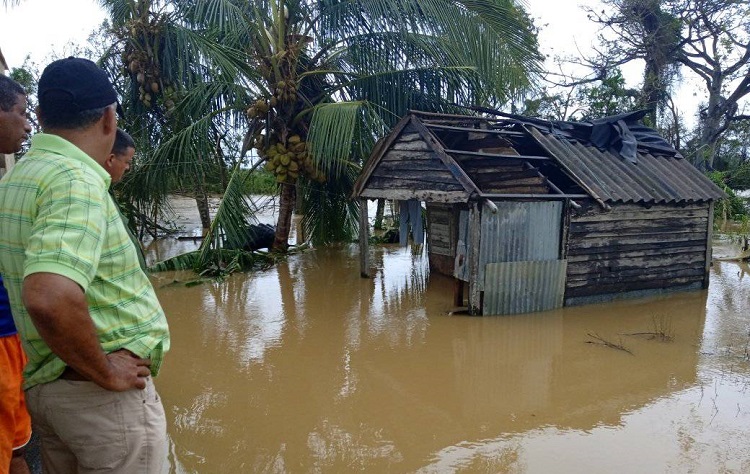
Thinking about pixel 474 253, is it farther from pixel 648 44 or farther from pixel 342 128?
pixel 648 44

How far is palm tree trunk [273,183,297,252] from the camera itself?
11.4 m

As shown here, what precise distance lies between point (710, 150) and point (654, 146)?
14014 mm

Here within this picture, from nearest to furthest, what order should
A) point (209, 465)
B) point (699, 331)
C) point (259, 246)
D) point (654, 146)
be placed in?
point (209, 465)
point (699, 331)
point (654, 146)
point (259, 246)

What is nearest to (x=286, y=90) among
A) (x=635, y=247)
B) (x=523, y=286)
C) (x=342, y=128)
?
(x=342, y=128)

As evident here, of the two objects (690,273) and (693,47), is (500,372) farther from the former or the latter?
(693,47)

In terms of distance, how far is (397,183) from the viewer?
8.68 metres

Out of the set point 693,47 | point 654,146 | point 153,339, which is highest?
point 693,47

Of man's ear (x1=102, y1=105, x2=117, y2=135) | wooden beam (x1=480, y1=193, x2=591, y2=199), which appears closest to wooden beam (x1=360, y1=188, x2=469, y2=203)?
wooden beam (x1=480, y1=193, x2=591, y2=199)

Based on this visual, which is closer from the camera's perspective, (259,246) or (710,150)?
(259,246)

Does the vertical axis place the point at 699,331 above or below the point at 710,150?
below

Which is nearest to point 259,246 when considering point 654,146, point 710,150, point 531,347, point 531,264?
point 531,264

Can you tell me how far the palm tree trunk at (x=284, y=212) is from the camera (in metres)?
11.4

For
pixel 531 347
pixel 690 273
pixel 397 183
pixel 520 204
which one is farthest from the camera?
pixel 690 273

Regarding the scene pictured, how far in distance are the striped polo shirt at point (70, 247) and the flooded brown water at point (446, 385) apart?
8.08 feet
